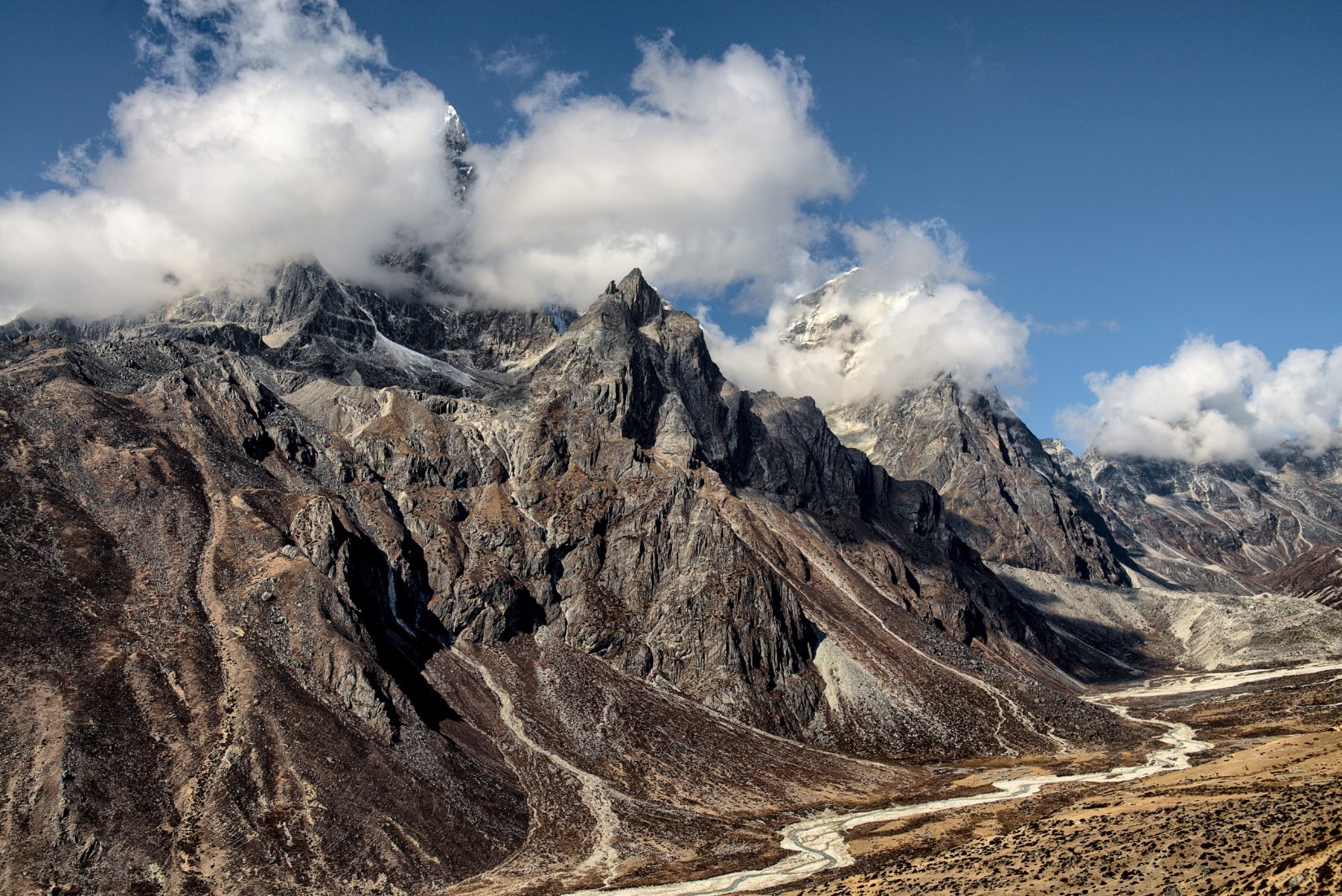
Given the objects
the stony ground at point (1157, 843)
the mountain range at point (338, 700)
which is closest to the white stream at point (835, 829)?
the stony ground at point (1157, 843)

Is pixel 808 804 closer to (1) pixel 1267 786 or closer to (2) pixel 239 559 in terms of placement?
(1) pixel 1267 786

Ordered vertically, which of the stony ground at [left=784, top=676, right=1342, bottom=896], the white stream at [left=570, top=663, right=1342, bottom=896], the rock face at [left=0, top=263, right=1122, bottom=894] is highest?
the rock face at [left=0, top=263, right=1122, bottom=894]

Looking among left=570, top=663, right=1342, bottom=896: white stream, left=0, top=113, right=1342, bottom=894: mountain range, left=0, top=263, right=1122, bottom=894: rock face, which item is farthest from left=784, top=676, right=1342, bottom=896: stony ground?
left=0, top=263, right=1122, bottom=894: rock face

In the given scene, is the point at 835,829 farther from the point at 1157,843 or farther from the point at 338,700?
the point at 338,700

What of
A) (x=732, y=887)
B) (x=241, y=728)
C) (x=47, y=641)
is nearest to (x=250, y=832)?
(x=241, y=728)

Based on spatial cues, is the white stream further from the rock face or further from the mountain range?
the rock face

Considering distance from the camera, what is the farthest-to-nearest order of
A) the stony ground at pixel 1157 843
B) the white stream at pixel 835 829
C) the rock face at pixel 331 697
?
1. the white stream at pixel 835 829
2. the rock face at pixel 331 697
3. the stony ground at pixel 1157 843

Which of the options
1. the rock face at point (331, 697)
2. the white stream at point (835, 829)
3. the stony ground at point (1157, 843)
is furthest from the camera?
the white stream at point (835, 829)

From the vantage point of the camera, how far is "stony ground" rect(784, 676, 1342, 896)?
2343 inches

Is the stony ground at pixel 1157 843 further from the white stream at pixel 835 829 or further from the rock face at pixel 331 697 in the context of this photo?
the rock face at pixel 331 697

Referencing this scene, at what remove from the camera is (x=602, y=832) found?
121812mm

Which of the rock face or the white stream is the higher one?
the rock face

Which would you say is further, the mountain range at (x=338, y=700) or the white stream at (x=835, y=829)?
the white stream at (x=835, y=829)

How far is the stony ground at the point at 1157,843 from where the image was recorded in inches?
2343
